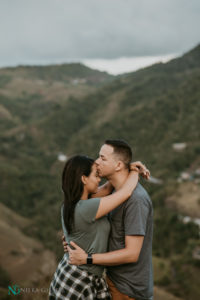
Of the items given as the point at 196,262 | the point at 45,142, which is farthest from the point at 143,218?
the point at 45,142

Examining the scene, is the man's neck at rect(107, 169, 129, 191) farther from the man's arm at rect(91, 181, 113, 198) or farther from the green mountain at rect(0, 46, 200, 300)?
the green mountain at rect(0, 46, 200, 300)

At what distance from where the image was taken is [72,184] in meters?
3.02

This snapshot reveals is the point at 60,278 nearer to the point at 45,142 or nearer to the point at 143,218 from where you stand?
the point at 143,218

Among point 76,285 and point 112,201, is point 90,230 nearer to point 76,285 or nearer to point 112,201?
point 112,201

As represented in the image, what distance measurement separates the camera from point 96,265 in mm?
2996

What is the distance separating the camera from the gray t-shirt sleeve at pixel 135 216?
113 inches

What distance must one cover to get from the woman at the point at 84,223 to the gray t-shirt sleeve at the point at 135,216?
0.27 feet

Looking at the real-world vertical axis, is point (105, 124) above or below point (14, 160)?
above

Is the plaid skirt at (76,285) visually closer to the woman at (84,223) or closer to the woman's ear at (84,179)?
the woman at (84,223)

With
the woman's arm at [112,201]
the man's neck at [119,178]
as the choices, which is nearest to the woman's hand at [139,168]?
the man's neck at [119,178]

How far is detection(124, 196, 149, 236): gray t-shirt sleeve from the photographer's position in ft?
9.38

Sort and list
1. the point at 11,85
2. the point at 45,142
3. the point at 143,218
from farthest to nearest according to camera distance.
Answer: the point at 11,85
the point at 45,142
the point at 143,218

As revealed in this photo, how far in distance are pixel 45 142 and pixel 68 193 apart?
85514mm

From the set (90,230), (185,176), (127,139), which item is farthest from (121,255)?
(127,139)
